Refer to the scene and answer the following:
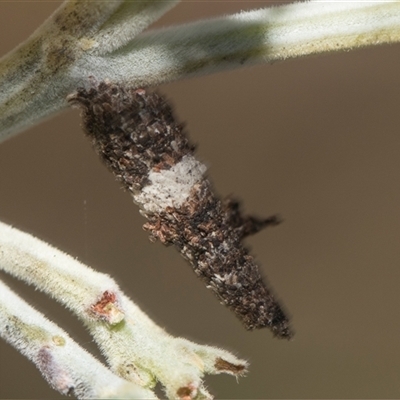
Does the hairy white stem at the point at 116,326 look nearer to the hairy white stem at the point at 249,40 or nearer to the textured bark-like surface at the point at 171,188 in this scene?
the textured bark-like surface at the point at 171,188

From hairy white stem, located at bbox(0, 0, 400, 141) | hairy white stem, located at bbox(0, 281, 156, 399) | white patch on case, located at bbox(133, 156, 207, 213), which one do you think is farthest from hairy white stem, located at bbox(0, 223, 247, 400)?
hairy white stem, located at bbox(0, 0, 400, 141)

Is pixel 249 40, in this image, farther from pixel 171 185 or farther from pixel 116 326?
pixel 116 326

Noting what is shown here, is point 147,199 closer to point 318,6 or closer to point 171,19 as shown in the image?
point 318,6

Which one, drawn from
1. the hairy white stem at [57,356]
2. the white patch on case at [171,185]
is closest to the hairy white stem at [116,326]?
the hairy white stem at [57,356]

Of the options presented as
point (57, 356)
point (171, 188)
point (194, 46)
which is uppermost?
point (194, 46)

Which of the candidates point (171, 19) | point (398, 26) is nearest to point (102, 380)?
point (398, 26)

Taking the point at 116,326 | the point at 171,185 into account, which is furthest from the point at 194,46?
the point at 116,326

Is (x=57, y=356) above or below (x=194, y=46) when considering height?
below
